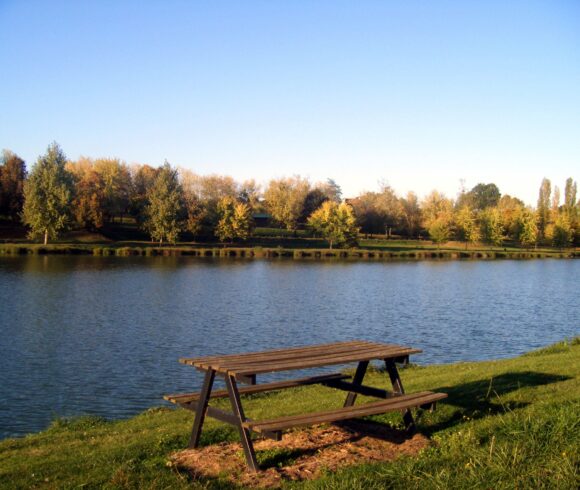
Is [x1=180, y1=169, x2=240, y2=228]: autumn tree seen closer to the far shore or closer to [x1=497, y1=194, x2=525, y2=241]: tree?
the far shore

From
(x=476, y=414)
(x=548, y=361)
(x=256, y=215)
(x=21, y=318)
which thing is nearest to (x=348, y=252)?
(x=256, y=215)

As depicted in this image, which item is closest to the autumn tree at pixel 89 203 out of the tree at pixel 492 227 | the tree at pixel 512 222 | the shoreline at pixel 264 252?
the shoreline at pixel 264 252

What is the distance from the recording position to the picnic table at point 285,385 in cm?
662

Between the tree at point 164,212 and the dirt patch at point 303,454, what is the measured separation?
7113 cm

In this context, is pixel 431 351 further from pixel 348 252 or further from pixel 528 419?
pixel 348 252

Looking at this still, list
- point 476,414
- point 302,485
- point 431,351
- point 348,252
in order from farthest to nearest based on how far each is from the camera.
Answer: point 348,252, point 431,351, point 476,414, point 302,485

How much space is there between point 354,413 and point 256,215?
111 metres

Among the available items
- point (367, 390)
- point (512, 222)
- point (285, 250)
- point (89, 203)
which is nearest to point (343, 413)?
point (367, 390)

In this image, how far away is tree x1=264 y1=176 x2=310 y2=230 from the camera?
101 meters

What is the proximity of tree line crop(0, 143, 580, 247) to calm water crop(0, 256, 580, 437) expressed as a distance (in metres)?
15.2

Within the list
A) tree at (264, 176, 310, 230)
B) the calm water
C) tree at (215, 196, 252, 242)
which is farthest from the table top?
tree at (264, 176, 310, 230)

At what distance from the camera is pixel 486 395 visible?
A: 9.49m

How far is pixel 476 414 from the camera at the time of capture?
27.5ft

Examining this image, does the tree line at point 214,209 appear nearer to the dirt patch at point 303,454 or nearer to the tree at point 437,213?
the tree at point 437,213
